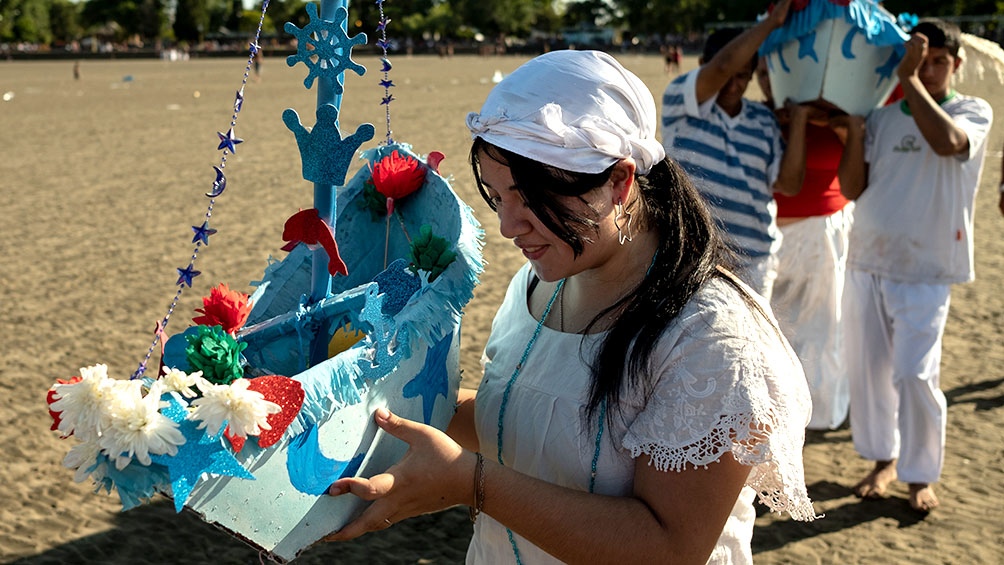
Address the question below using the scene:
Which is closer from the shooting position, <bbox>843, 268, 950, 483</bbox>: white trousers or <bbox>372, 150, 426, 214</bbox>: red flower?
<bbox>372, 150, 426, 214</bbox>: red flower

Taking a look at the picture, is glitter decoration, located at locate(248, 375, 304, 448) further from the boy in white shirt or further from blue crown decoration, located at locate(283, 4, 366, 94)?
the boy in white shirt

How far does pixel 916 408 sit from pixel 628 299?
9.72 feet

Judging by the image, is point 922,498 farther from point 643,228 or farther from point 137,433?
point 137,433

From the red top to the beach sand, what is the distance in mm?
900

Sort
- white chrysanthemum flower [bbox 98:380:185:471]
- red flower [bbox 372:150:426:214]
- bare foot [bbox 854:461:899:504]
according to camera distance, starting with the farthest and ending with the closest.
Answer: bare foot [bbox 854:461:899:504], red flower [bbox 372:150:426:214], white chrysanthemum flower [bbox 98:380:185:471]

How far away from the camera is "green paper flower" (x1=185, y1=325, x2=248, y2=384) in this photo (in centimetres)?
161

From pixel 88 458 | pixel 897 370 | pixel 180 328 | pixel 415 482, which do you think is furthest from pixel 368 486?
pixel 180 328

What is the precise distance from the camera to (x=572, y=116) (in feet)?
5.03

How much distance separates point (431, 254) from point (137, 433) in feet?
2.35

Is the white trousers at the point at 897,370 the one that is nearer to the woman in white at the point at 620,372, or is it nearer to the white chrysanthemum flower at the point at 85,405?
the woman in white at the point at 620,372

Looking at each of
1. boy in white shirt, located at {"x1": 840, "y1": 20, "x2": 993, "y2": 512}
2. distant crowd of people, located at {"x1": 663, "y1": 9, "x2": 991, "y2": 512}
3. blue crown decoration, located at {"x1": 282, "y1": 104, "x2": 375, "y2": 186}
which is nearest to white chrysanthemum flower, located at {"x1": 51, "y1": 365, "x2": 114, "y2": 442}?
blue crown decoration, located at {"x1": 282, "y1": 104, "x2": 375, "y2": 186}

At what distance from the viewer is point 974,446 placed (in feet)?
15.9

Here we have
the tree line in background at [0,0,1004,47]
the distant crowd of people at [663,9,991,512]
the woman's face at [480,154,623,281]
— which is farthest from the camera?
the tree line in background at [0,0,1004,47]

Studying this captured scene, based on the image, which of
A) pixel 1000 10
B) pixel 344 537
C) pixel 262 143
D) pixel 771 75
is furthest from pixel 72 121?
pixel 1000 10
